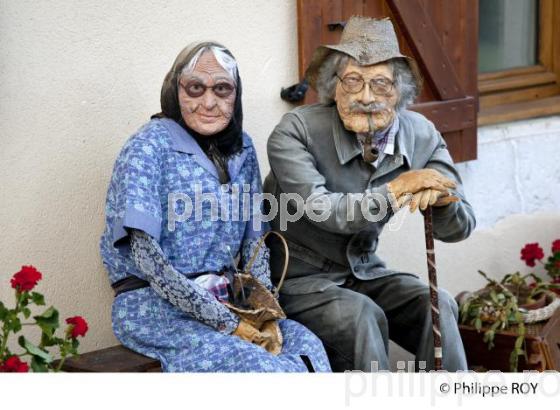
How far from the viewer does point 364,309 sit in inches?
177

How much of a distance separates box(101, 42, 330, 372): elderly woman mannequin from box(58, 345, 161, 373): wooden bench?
0.04 metres

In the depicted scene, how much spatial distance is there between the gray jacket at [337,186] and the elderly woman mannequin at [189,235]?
159 mm

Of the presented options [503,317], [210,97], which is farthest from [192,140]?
[503,317]

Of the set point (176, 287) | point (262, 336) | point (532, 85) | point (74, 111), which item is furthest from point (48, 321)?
point (532, 85)

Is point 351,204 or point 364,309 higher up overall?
point 351,204

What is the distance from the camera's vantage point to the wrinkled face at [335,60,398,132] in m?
4.48

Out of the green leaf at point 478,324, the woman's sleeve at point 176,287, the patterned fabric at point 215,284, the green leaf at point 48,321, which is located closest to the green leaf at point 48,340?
the green leaf at point 48,321

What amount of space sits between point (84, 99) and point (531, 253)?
2.31 m

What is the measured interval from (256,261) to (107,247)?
1.76 feet

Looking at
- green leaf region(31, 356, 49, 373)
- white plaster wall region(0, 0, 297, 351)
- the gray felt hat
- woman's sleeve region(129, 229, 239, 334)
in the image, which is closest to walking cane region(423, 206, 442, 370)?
the gray felt hat

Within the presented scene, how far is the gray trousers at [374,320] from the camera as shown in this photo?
4.48 meters

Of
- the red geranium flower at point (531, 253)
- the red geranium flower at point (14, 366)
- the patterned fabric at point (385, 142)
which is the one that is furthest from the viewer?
the red geranium flower at point (531, 253)

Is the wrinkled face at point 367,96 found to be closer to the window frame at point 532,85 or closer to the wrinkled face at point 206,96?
the wrinkled face at point 206,96
